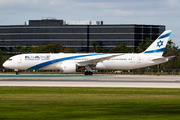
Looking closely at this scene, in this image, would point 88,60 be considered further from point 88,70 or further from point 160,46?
point 160,46

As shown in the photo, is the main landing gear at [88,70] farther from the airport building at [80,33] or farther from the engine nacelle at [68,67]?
the airport building at [80,33]

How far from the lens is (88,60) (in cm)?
5278

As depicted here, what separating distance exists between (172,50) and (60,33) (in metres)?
77.5

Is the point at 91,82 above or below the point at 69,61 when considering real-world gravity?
below

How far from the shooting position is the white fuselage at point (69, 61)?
53.8 meters

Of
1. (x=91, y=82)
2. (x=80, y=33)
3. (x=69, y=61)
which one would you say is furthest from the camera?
(x=80, y=33)

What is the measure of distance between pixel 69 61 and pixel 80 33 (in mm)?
102093

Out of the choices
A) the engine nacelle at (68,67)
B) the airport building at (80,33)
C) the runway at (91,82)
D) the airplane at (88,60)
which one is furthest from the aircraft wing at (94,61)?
the airport building at (80,33)

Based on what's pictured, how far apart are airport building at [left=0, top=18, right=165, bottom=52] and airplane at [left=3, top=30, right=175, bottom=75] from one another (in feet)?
324

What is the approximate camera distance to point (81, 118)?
1312cm

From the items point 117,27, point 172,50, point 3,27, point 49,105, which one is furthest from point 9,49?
point 49,105

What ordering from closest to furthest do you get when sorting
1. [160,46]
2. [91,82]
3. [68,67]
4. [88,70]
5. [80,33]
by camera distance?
[91,82] < [68,67] < [88,70] < [160,46] < [80,33]

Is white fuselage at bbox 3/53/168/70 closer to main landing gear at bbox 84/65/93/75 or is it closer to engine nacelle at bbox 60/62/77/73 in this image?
main landing gear at bbox 84/65/93/75

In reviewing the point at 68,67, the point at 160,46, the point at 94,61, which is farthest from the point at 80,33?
the point at 68,67
